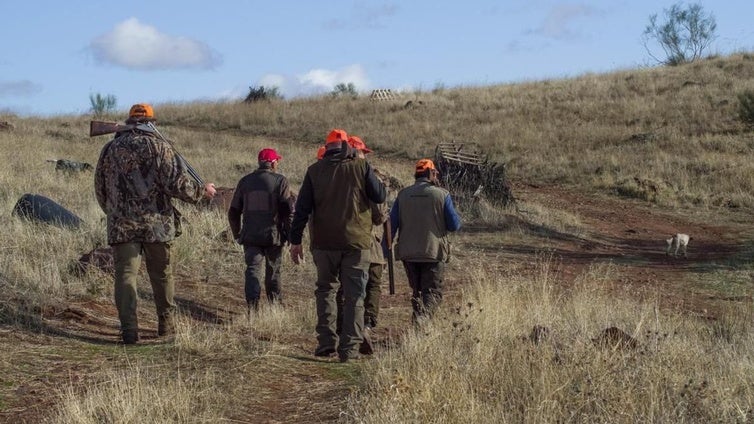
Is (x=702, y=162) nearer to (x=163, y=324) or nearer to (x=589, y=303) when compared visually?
(x=589, y=303)

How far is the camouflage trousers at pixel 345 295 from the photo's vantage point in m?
6.94

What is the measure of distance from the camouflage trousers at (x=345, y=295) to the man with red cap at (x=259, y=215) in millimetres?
1858

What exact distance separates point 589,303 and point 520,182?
17352 mm

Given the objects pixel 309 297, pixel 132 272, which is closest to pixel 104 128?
pixel 132 272

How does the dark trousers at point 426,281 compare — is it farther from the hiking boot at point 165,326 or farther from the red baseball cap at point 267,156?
the hiking boot at point 165,326

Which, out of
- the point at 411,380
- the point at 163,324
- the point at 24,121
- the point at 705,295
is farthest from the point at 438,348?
the point at 24,121

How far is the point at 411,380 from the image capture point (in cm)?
541

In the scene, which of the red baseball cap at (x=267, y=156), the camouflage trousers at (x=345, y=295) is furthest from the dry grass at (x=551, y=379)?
the red baseball cap at (x=267, y=156)

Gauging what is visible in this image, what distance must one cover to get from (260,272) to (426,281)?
5.38ft

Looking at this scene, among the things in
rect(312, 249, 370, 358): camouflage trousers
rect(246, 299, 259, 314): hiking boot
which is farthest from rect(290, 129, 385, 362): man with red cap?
rect(246, 299, 259, 314): hiking boot

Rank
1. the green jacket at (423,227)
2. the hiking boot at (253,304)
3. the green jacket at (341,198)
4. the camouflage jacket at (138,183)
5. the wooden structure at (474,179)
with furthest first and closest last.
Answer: the wooden structure at (474,179)
the hiking boot at (253,304)
the green jacket at (423,227)
the camouflage jacket at (138,183)
the green jacket at (341,198)

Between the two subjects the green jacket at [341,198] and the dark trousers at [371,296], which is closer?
the green jacket at [341,198]

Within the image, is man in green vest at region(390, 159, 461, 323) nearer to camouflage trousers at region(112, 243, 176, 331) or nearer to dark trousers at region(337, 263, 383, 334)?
dark trousers at region(337, 263, 383, 334)

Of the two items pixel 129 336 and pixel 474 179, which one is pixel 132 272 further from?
pixel 474 179
